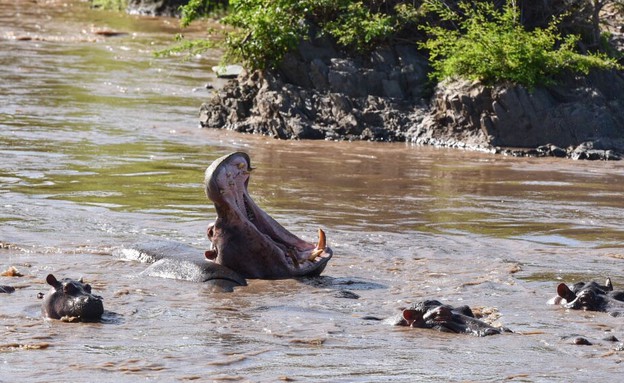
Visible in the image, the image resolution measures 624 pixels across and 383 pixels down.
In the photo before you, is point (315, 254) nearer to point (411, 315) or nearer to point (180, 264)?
point (180, 264)

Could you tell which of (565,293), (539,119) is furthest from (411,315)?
(539,119)

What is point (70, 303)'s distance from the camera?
7773 mm

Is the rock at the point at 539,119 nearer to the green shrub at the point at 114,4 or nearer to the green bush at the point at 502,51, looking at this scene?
the green bush at the point at 502,51

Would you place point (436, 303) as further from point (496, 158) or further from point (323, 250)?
point (496, 158)

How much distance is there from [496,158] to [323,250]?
704 cm

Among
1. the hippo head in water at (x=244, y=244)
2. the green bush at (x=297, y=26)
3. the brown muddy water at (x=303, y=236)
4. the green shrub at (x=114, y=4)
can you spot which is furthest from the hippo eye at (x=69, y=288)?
the green shrub at (x=114, y=4)

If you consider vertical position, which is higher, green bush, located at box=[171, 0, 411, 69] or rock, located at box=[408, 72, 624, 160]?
green bush, located at box=[171, 0, 411, 69]

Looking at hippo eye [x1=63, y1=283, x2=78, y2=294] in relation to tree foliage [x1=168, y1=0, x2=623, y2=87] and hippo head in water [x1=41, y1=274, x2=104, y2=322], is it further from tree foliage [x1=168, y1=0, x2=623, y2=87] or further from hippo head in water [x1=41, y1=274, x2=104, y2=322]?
tree foliage [x1=168, y1=0, x2=623, y2=87]

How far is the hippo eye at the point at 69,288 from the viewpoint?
7840 millimetres

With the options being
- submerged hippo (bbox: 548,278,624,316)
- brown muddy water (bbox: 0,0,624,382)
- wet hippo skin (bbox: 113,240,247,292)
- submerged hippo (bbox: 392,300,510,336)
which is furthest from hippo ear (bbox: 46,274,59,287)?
submerged hippo (bbox: 548,278,624,316)

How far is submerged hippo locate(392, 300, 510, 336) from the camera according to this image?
25.1ft

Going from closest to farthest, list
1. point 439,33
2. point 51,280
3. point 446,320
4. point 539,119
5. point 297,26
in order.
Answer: point 446,320 → point 51,280 → point 539,119 → point 439,33 → point 297,26

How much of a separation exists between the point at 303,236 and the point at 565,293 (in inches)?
130

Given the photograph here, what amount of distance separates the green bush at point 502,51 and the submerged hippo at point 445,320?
9.02 metres
